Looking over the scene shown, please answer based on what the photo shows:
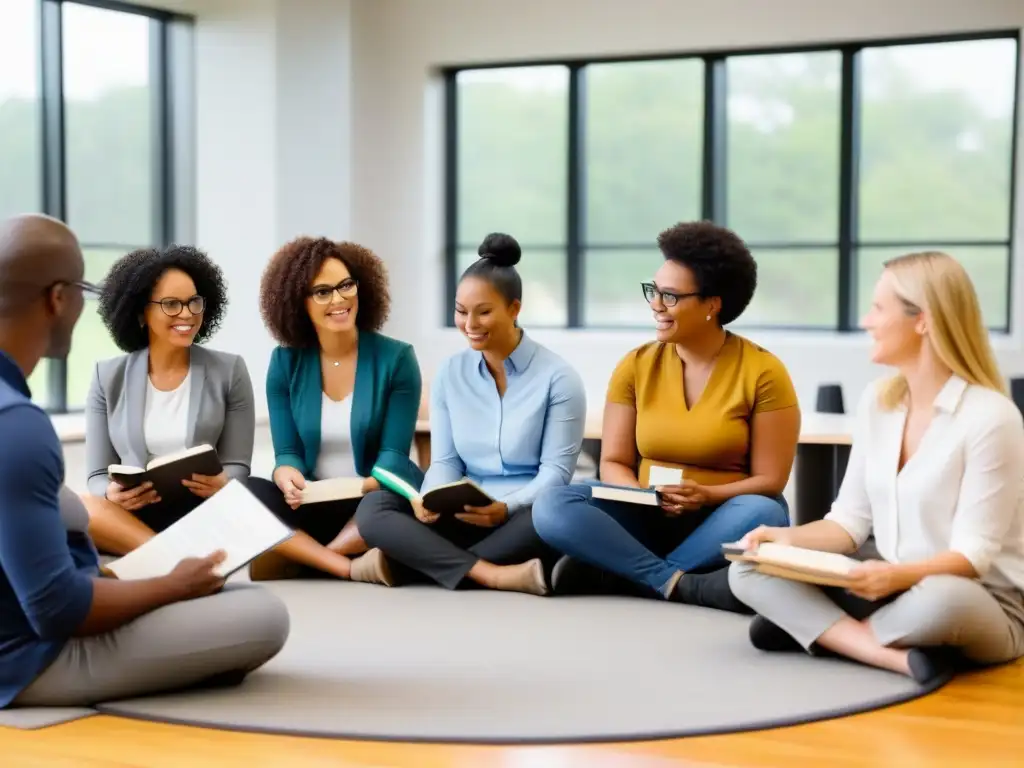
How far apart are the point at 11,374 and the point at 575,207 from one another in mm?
6488

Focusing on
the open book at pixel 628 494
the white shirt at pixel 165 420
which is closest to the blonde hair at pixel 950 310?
the open book at pixel 628 494

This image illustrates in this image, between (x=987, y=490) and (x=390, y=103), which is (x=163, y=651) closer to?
(x=987, y=490)

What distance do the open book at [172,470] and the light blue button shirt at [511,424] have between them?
26.7 inches

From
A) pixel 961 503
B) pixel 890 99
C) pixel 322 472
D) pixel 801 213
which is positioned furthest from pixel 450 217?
pixel 961 503

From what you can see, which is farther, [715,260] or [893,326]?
[715,260]

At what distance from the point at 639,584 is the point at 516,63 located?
5212 mm

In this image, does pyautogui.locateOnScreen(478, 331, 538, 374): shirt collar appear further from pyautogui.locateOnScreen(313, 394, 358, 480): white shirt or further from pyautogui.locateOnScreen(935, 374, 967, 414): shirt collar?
pyautogui.locateOnScreen(935, 374, 967, 414): shirt collar

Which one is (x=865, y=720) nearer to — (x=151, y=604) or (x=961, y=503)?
(x=961, y=503)

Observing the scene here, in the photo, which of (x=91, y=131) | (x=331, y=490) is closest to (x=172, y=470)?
(x=331, y=490)

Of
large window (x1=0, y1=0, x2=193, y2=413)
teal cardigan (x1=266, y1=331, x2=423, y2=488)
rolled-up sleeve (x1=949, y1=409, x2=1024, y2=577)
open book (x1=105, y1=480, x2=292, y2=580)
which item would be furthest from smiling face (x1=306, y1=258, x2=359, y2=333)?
large window (x1=0, y1=0, x2=193, y2=413)

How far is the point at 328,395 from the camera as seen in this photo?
4.78m

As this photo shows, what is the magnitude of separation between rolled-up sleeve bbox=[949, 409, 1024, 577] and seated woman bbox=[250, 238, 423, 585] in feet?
6.66

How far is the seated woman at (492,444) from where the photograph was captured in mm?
4438

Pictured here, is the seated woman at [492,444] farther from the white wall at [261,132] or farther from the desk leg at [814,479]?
the white wall at [261,132]
